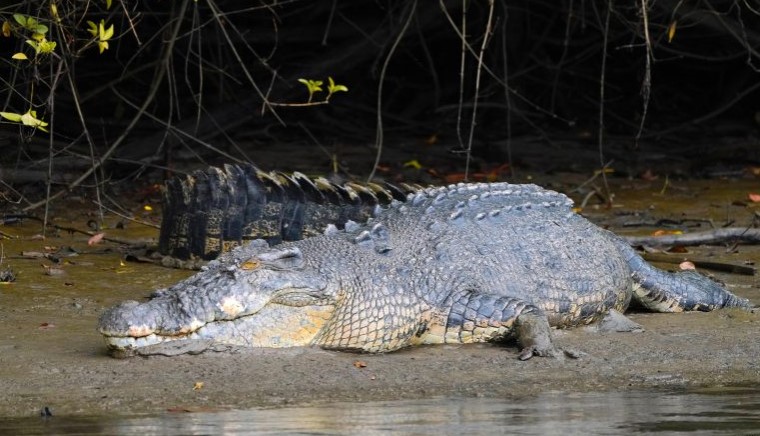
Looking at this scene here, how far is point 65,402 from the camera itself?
4.62 m

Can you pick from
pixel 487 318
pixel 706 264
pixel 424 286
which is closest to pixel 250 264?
pixel 424 286

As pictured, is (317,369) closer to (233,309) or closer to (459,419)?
(233,309)

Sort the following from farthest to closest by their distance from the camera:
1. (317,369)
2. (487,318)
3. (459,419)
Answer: (487,318) < (317,369) < (459,419)

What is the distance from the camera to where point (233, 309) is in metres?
5.17

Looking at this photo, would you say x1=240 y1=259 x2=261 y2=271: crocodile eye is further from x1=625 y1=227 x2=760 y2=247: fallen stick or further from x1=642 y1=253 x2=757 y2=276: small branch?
x1=625 y1=227 x2=760 y2=247: fallen stick

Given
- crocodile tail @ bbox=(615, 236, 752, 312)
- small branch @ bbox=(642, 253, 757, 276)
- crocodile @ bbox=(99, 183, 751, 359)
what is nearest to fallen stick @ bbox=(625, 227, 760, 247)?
small branch @ bbox=(642, 253, 757, 276)

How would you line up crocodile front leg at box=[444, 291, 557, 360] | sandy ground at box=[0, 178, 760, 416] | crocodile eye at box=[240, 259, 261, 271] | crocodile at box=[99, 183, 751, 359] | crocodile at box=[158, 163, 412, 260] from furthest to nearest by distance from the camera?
crocodile at box=[158, 163, 412, 260]
crocodile front leg at box=[444, 291, 557, 360]
crocodile eye at box=[240, 259, 261, 271]
crocodile at box=[99, 183, 751, 359]
sandy ground at box=[0, 178, 760, 416]

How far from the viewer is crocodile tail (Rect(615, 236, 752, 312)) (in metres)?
6.75

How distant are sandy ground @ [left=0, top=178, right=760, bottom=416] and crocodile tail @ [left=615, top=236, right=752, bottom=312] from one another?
355 millimetres

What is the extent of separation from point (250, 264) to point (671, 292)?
8.22 feet

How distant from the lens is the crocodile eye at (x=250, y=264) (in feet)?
17.3

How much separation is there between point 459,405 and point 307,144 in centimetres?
760

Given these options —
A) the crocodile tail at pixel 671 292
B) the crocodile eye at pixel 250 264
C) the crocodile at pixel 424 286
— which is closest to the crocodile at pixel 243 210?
the crocodile at pixel 424 286

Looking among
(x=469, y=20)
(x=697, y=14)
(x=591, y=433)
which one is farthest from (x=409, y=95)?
(x=591, y=433)
